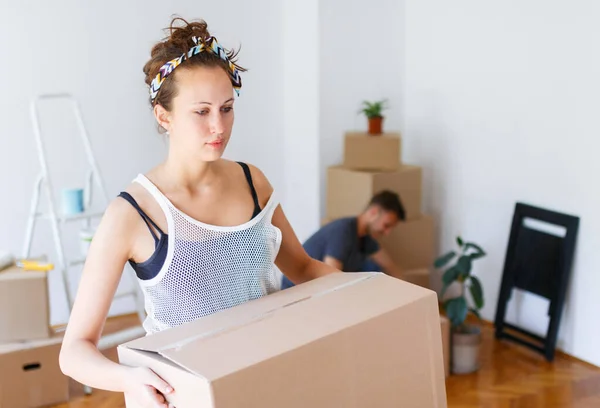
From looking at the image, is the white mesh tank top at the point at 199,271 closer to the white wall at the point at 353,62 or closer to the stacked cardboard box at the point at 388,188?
the stacked cardboard box at the point at 388,188

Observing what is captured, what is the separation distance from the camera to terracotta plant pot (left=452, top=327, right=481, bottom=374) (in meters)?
3.59

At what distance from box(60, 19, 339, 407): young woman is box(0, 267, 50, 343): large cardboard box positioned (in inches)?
77.9

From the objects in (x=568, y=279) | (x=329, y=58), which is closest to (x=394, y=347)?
(x=568, y=279)

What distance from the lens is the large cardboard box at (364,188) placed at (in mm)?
3932

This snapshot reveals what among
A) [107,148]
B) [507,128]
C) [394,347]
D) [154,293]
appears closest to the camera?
[394,347]

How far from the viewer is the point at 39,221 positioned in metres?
4.07

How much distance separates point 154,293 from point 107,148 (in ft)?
9.73

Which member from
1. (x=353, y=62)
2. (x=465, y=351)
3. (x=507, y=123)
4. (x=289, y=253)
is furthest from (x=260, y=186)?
(x=353, y=62)

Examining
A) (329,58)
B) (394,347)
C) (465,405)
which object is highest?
(329,58)

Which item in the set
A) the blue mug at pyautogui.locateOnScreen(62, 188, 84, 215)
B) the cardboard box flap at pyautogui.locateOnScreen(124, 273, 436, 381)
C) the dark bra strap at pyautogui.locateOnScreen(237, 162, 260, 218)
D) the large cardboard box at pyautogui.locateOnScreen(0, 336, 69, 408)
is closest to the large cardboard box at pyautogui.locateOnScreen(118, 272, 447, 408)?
the cardboard box flap at pyautogui.locateOnScreen(124, 273, 436, 381)

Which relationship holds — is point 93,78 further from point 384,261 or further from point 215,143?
point 215,143

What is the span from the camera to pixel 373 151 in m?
4.00

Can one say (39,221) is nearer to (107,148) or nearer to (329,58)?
(107,148)

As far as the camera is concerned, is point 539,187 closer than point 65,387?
No
